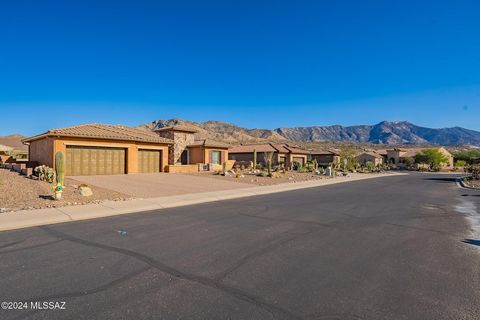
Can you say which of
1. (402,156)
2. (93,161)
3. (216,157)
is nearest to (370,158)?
(402,156)

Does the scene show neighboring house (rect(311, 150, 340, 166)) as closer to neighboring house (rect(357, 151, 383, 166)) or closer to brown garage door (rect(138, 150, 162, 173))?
neighboring house (rect(357, 151, 383, 166))

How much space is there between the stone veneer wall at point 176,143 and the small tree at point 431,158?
6064cm

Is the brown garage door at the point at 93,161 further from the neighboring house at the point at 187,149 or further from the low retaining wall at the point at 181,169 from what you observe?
the neighboring house at the point at 187,149

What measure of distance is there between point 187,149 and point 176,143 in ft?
6.21

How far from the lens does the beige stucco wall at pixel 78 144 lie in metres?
22.9

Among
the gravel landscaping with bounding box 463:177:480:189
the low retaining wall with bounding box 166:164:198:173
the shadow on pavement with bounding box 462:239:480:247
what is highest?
the low retaining wall with bounding box 166:164:198:173

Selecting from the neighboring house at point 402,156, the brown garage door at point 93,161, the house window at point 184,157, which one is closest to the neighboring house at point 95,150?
the brown garage door at point 93,161

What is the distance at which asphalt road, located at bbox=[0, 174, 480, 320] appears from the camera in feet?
14.2

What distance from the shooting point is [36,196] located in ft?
46.4

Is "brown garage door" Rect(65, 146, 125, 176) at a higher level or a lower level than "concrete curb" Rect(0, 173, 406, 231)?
higher

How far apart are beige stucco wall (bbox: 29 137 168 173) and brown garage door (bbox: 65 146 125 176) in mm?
408

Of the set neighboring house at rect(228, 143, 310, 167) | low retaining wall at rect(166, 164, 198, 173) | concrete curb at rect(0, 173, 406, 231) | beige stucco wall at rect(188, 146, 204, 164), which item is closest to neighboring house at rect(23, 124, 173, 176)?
low retaining wall at rect(166, 164, 198, 173)

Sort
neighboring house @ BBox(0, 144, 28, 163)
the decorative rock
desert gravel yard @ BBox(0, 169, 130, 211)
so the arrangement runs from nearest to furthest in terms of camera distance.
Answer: desert gravel yard @ BBox(0, 169, 130, 211) → the decorative rock → neighboring house @ BBox(0, 144, 28, 163)

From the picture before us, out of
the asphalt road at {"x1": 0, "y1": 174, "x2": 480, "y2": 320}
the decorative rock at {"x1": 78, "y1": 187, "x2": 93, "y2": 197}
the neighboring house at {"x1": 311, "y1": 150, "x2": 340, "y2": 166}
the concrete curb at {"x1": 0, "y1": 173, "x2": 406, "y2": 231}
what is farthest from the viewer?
the neighboring house at {"x1": 311, "y1": 150, "x2": 340, "y2": 166}
